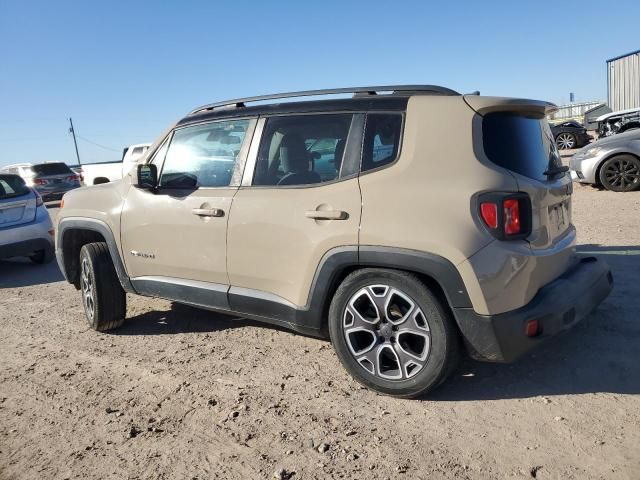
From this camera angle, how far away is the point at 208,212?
150 inches

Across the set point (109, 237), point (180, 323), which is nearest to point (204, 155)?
point (109, 237)

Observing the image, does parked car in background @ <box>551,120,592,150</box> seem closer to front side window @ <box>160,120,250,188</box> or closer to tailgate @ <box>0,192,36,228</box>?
tailgate @ <box>0,192,36,228</box>

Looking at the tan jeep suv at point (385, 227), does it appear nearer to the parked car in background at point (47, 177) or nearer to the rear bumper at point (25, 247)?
the rear bumper at point (25, 247)

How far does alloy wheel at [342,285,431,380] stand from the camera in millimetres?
3055

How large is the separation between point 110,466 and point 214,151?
2298 mm

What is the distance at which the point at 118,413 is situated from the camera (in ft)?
10.7

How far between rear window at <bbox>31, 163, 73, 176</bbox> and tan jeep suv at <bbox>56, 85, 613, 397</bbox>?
17177 millimetres

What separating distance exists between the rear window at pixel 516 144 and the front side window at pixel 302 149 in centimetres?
89

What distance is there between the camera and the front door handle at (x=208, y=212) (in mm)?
3756

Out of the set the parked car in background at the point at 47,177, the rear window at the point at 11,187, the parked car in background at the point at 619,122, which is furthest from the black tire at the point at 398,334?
the parked car in background at the point at 47,177

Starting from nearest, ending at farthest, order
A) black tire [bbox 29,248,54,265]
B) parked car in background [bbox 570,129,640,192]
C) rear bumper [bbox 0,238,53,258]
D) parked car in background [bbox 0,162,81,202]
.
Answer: rear bumper [bbox 0,238,53,258]
black tire [bbox 29,248,54,265]
parked car in background [bbox 570,129,640,192]
parked car in background [bbox 0,162,81,202]

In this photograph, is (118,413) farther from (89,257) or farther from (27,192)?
(27,192)

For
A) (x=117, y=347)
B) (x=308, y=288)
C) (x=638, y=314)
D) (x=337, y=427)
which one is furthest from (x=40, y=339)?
(x=638, y=314)

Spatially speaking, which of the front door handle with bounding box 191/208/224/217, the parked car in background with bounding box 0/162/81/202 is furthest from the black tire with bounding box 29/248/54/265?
the parked car in background with bounding box 0/162/81/202
